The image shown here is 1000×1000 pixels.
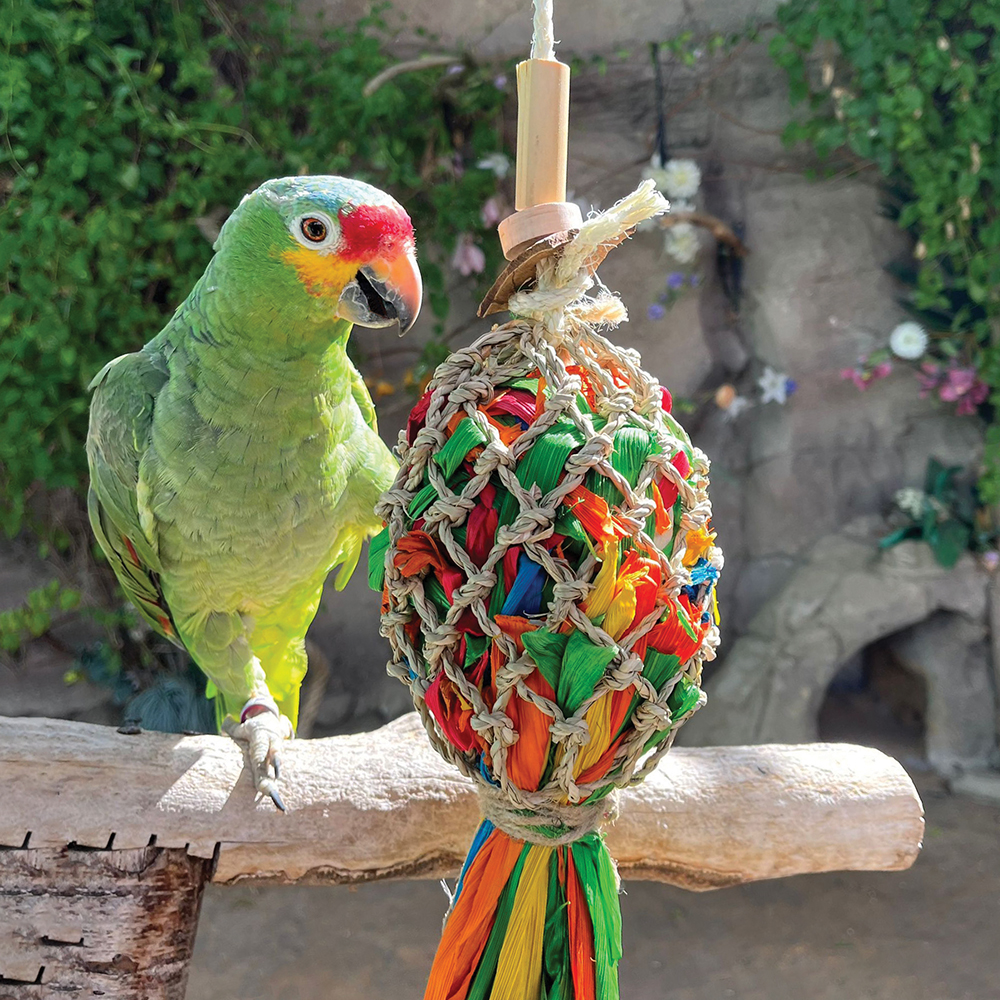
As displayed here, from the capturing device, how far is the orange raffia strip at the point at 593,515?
61cm

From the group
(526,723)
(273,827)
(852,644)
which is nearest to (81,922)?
(273,827)

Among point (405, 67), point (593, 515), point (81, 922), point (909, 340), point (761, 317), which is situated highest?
point (405, 67)

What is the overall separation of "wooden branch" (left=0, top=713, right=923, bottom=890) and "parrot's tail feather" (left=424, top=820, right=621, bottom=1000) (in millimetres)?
372

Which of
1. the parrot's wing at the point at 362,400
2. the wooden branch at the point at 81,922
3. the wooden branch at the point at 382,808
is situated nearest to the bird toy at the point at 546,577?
the wooden branch at the point at 382,808

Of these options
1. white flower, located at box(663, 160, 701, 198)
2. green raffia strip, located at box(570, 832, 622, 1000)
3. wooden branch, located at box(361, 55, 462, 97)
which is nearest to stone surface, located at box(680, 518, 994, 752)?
white flower, located at box(663, 160, 701, 198)

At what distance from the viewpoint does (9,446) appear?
227 centimetres

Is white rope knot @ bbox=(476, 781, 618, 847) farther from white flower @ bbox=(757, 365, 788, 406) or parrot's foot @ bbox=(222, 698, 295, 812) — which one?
white flower @ bbox=(757, 365, 788, 406)

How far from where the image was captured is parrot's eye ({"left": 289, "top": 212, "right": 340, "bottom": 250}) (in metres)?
0.93

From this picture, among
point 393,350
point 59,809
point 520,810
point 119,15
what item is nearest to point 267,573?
point 59,809

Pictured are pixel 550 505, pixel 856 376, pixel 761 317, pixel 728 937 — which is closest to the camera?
pixel 550 505

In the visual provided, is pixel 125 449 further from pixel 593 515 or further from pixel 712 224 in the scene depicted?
pixel 712 224

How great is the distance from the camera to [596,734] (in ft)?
2.11

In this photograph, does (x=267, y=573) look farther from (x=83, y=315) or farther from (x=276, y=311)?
(x=83, y=315)

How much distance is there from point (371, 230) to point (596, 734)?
1.89ft
